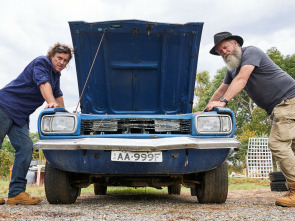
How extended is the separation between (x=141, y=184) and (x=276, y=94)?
1.82 meters

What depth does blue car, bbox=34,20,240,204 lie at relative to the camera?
2902 mm

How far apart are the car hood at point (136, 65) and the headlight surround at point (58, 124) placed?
4.17ft

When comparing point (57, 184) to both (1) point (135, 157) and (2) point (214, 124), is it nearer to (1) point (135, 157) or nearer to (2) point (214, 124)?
(1) point (135, 157)

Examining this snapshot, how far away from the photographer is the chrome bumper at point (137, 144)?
2.77 m

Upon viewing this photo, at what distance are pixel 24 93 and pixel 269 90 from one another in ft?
9.18

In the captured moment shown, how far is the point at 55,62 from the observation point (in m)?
3.64

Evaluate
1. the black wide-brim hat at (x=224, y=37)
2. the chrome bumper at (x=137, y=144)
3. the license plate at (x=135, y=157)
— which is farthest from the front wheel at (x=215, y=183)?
the black wide-brim hat at (x=224, y=37)

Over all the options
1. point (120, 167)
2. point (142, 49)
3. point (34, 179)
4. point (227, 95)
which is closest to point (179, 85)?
point (142, 49)

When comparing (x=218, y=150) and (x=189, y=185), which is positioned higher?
(x=218, y=150)

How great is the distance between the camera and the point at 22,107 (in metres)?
3.60

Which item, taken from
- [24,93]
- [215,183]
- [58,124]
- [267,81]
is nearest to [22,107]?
[24,93]

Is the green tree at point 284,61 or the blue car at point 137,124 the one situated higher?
the green tree at point 284,61

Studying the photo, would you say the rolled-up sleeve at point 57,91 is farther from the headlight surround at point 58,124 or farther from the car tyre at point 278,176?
the car tyre at point 278,176

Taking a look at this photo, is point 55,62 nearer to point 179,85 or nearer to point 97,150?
point 97,150
